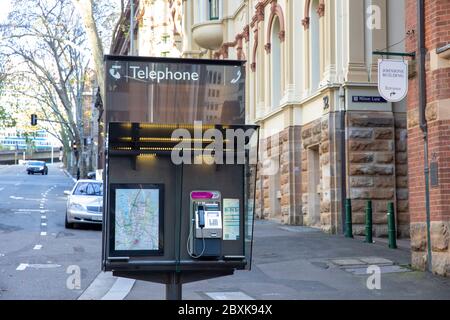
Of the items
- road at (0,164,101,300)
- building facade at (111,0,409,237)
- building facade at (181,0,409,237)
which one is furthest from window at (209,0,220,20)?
road at (0,164,101,300)

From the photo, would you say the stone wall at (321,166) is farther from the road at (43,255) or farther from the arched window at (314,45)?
the road at (43,255)

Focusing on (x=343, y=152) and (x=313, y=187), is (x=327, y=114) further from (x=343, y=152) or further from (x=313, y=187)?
(x=313, y=187)

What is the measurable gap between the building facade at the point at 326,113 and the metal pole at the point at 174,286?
447 inches

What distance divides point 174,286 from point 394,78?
6.87 metres

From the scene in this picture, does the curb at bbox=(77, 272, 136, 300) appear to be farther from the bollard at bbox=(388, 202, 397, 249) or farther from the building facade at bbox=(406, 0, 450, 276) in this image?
the bollard at bbox=(388, 202, 397, 249)

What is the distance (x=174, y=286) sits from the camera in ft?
26.2

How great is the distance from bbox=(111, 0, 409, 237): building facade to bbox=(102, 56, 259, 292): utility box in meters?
11.1

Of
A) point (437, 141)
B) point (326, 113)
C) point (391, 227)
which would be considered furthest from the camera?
point (326, 113)

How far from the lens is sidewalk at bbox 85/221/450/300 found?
11006mm

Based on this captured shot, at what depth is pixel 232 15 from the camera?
31359 millimetres

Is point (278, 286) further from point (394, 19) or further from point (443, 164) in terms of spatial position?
point (394, 19)

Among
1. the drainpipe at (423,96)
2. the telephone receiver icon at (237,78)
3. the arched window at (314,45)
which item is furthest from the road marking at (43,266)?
the arched window at (314,45)

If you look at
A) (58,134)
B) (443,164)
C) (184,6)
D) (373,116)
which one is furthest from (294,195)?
(58,134)

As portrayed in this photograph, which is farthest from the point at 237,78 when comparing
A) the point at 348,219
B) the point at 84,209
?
the point at 84,209
